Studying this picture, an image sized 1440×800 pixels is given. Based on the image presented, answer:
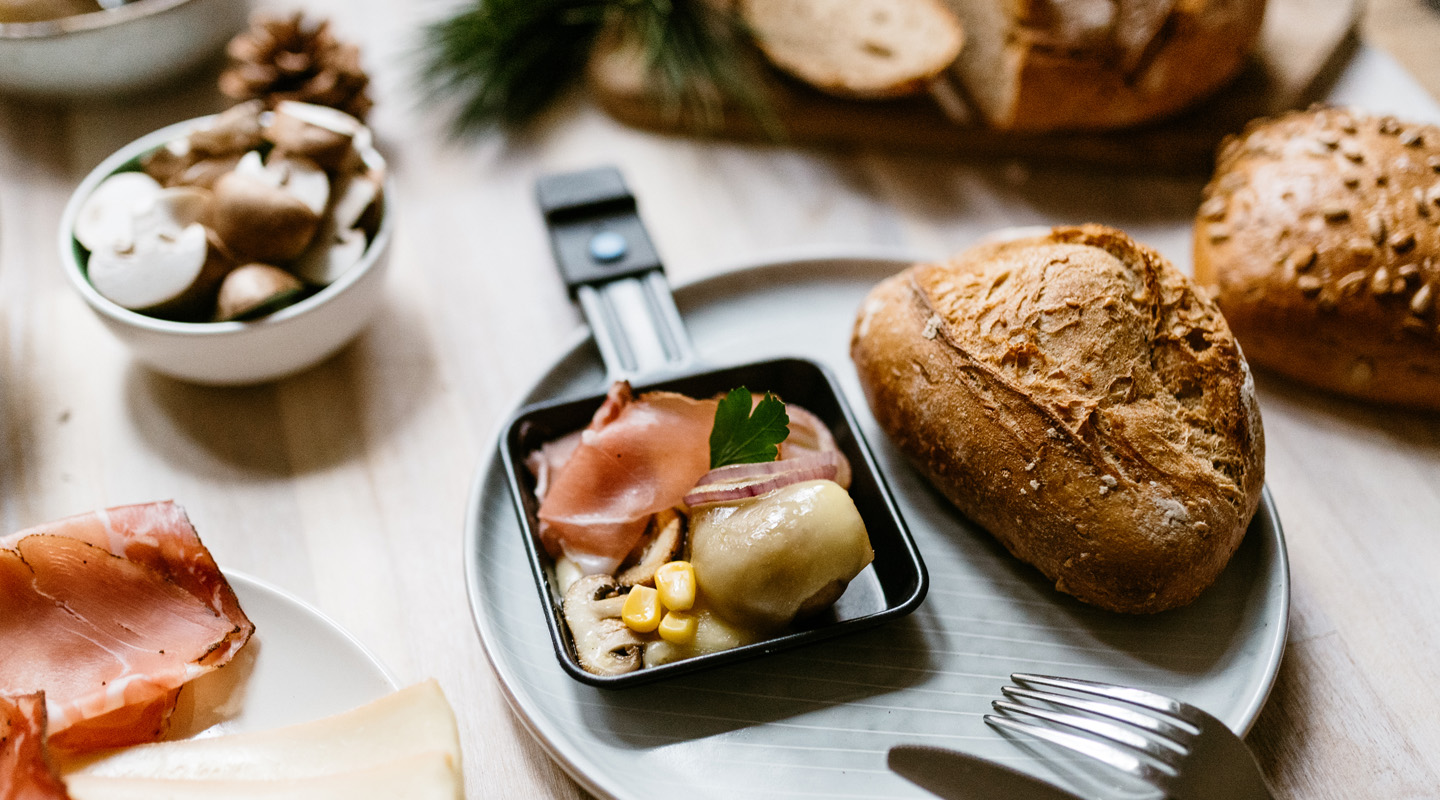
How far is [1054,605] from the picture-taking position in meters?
1.15

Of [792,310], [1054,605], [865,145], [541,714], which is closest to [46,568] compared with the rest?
[541,714]

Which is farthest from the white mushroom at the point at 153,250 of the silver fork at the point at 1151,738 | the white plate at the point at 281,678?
the silver fork at the point at 1151,738

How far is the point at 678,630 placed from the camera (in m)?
1.01

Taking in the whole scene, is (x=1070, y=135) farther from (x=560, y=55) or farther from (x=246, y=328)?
(x=246, y=328)

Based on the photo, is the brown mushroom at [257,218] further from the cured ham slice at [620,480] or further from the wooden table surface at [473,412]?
the cured ham slice at [620,480]

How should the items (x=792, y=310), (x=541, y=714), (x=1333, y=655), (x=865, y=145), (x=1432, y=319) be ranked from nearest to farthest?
(x=541, y=714) < (x=1333, y=655) < (x=1432, y=319) < (x=792, y=310) < (x=865, y=145)

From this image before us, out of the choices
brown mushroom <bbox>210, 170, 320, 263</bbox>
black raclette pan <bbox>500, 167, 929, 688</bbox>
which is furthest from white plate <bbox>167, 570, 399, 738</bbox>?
brown mushroom <bbox>210, 170, 320, 263</bbox>

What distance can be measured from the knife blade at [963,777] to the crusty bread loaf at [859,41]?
1.22 meters

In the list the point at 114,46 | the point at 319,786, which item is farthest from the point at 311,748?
the point at 114,46

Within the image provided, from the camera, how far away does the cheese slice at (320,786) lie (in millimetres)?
865

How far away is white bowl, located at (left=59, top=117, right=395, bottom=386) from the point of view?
4.17ft

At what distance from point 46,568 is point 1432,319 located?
183 cm

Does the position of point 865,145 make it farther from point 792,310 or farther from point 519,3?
point 519,3

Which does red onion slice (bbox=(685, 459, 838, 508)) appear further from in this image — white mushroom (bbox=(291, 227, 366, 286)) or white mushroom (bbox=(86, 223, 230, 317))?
white mushroom (bbox=(86, 223, 230, 317))
